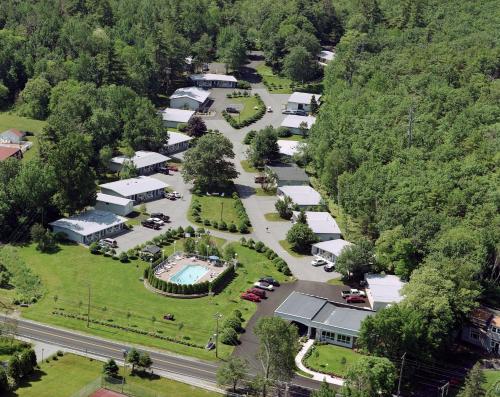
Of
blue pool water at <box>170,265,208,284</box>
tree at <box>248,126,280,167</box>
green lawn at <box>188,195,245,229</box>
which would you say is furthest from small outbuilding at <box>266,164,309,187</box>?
blue pool water at <box>170,265,208,284</box>

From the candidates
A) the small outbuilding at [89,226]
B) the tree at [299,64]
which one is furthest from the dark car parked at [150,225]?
the tree at [299,64]

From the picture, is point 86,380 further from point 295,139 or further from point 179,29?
point 179,29

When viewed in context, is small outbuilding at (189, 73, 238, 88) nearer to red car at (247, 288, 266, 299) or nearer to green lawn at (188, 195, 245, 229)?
green lawn at (188, 195, 245, 229)

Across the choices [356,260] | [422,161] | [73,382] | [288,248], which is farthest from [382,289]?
[73,382]

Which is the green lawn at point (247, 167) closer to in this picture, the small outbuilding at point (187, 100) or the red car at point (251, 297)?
the small outbuilding at point (187, 100)

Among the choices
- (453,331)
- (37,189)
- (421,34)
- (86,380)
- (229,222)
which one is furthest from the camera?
(421,34)

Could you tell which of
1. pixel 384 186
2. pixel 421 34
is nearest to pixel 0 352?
pixel 384 186

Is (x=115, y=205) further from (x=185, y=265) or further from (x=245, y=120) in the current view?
(x=245, y=120)
